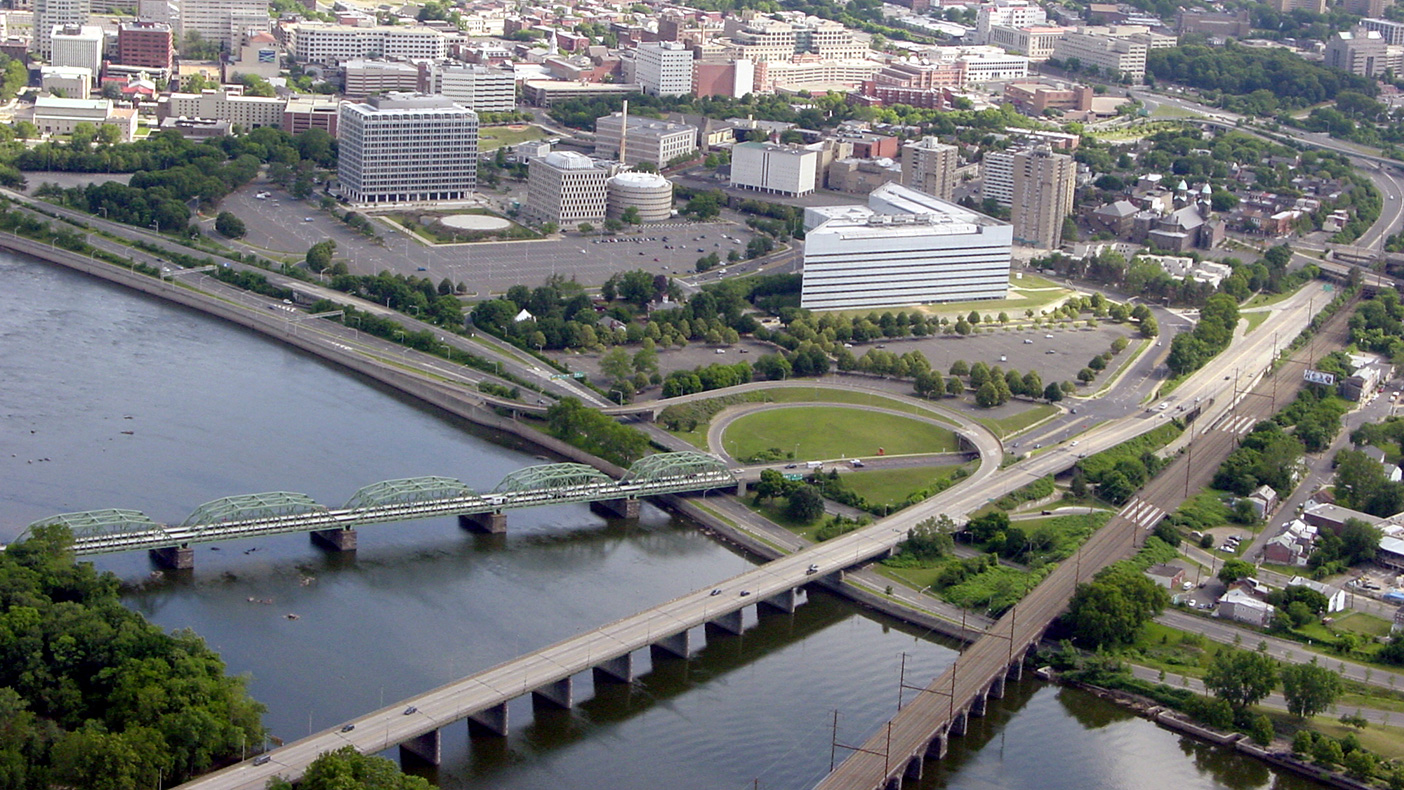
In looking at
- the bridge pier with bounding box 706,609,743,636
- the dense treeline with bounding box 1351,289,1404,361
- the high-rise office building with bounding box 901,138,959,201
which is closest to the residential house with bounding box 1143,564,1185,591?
the bridge pier with bounding box 706,609,743,636

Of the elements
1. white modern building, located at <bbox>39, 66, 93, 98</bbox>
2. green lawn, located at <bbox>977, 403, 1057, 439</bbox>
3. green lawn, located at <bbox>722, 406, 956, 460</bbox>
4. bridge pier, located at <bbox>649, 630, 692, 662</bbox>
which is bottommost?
bridge pier, located at <bbox>649, 630, 692, 662</bbox>

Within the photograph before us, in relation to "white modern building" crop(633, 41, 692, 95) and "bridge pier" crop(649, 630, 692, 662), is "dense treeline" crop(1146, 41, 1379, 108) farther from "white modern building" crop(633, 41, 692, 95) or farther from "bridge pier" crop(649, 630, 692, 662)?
"bridge pier" crop(649, 630, 692, 662)

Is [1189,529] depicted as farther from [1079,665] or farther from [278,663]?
[278,663]

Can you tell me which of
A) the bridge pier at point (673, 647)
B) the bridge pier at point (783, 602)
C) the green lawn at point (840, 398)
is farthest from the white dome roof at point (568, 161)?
the bridge pier at point (673, 647)

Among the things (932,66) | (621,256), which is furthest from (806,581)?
(932,66)

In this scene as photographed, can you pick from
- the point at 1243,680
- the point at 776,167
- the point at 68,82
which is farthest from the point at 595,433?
the point at 68,82

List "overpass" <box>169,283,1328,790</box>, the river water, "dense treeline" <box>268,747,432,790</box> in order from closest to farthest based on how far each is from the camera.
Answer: "dense treeline" <box>268,747,432,790</box>
"overpass" <box>169,283,1328,790</box>
the river water
